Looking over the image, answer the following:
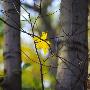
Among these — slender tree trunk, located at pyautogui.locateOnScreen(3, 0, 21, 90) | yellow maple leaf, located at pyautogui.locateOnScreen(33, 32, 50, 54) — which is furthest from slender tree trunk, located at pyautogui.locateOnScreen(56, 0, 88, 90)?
slender tree trunk, located at pyautogui.locateOnScreen(3, 0, 21, 90)

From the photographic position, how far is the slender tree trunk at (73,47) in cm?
259

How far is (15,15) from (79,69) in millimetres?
1350

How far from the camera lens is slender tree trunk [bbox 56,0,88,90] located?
2586 mm

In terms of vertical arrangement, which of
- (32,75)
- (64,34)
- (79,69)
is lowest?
(32,75)

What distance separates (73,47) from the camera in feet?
8.66

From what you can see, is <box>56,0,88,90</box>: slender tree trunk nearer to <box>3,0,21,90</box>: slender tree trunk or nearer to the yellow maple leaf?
the yellow maple leaf

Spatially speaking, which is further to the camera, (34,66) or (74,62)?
(34,66)

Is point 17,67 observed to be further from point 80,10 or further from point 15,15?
point 80,10

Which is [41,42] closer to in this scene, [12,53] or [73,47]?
[12,53]

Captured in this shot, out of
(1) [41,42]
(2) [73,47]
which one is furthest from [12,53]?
(2) [73,47]

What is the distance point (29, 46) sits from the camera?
420 inches

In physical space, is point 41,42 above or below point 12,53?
above

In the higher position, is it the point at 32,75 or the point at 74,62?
the point at 74,62

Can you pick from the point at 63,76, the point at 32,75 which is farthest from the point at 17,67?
the point at 32,75
